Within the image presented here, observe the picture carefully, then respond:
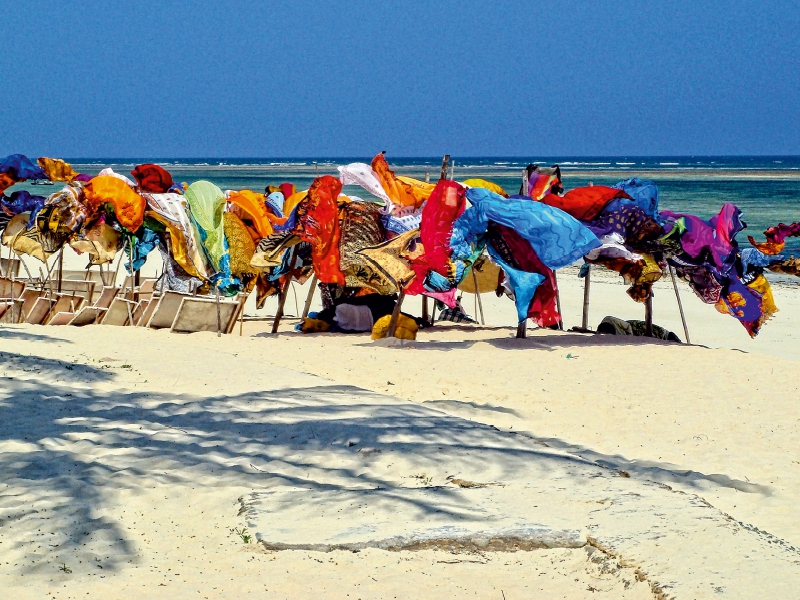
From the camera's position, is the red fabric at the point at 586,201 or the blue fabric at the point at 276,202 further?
the blue fabric at the point at 276,202

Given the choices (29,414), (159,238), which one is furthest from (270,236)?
(29,414)

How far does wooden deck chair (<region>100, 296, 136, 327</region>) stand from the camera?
42.1 ft

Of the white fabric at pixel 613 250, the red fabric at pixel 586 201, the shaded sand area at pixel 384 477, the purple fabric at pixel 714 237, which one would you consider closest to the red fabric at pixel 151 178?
the shaded sand area at pixel 384 477

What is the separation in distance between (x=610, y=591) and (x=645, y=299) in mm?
8941

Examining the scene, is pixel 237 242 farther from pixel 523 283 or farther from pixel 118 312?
pixel 523 283

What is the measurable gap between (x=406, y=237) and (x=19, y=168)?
20.4 feet

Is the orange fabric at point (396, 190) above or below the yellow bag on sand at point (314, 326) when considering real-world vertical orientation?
above

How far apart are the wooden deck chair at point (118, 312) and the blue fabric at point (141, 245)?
2.66ft

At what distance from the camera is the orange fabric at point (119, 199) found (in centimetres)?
1253

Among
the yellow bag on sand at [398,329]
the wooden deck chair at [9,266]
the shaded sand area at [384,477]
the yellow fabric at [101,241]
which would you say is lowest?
the shaded sand area at [384,477]

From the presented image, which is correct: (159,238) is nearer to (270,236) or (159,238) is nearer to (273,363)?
(270,236)

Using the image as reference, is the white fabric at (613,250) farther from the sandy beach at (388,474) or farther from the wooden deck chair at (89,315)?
the wooden deck chair at (89,315)

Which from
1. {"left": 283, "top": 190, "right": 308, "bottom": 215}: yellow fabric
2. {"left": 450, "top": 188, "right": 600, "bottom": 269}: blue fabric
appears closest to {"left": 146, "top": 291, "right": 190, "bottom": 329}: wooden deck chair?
{"left": 283, "top": 190, "right": 308, "bottom": 215}: yellow fabric

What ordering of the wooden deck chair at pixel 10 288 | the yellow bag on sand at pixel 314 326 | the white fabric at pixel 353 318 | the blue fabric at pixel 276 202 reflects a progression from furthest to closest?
the blue fabric at pixel 276 202
the wooden deck chair at pixel 10 288
the yellow bag on sand at pixel 314 326
the white fabric at pixel 353 318
